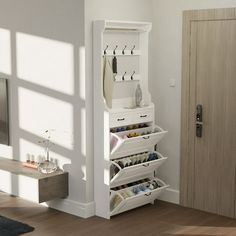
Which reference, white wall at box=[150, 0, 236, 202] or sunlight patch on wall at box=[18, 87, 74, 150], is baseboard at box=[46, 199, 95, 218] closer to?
sunlight patch on wall at box=[18, 87, 74, 150]

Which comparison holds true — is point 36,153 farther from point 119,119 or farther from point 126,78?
point 126,78

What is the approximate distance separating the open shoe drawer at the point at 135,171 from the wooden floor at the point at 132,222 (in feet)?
1.16

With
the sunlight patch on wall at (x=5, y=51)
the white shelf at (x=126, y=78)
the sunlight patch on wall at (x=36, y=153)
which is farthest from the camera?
the sunlight patch on wall at (x=5, y=51)

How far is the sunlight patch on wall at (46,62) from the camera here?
5387 millimetres

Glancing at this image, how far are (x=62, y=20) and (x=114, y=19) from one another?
52 centimetres

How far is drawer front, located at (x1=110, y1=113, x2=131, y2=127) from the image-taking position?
523 centimetres

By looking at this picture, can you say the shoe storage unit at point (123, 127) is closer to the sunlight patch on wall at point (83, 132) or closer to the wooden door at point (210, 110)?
the sunlight patch on wall at point (83, 132)

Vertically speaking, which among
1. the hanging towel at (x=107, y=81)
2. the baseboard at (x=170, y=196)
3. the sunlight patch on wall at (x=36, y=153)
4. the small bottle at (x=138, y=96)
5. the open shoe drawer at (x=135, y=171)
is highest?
the hanging towel at (x=107, y=81)

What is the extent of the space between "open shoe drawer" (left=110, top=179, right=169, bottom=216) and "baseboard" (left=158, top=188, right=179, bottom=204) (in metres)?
0.20

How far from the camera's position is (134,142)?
5301mm

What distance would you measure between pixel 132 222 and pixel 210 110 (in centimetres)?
137

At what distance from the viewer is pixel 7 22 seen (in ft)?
→ 19.5

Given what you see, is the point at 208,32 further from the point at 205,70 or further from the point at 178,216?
the point at 178,216

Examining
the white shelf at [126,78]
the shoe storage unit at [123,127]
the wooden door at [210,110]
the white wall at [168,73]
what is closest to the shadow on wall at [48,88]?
the shoe storage unit at [123,127]
